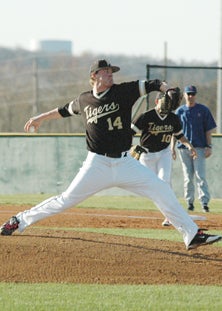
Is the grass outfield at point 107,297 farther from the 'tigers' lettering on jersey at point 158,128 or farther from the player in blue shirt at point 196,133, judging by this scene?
the player in blue shirt at point 196,133

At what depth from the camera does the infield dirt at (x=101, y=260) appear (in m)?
9.37

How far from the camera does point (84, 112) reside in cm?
1004

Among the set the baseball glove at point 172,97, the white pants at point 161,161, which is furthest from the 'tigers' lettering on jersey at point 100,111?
the white pants at point 161,161

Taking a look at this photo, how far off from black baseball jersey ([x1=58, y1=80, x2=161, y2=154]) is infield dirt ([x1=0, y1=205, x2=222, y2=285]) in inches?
43.0

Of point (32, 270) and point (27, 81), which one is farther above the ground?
point (32, 270)

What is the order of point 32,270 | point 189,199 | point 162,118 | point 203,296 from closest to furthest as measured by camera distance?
point 203,296, point 32,270, point 162,118, point 189,199

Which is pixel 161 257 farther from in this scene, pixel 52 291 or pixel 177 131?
pixel 177 131

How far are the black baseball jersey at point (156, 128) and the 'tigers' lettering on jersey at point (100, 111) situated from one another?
3013 mm

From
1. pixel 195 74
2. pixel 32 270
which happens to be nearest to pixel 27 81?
pixel 195 74

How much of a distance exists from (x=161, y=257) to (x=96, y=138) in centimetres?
139

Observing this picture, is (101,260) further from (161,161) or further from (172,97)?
(161,161)

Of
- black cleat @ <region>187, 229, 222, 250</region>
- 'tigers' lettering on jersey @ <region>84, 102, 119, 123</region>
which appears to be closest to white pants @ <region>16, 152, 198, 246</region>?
black cleat @ <region>187, 229, 222, 250</region>

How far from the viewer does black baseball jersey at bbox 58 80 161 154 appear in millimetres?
9773

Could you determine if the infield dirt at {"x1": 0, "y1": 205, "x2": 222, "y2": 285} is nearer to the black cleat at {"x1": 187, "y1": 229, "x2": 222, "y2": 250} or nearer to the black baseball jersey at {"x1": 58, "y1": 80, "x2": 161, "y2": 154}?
the black cleat at {"x1": 187, "y1": 229, "x2": 222, "y2": 250}
